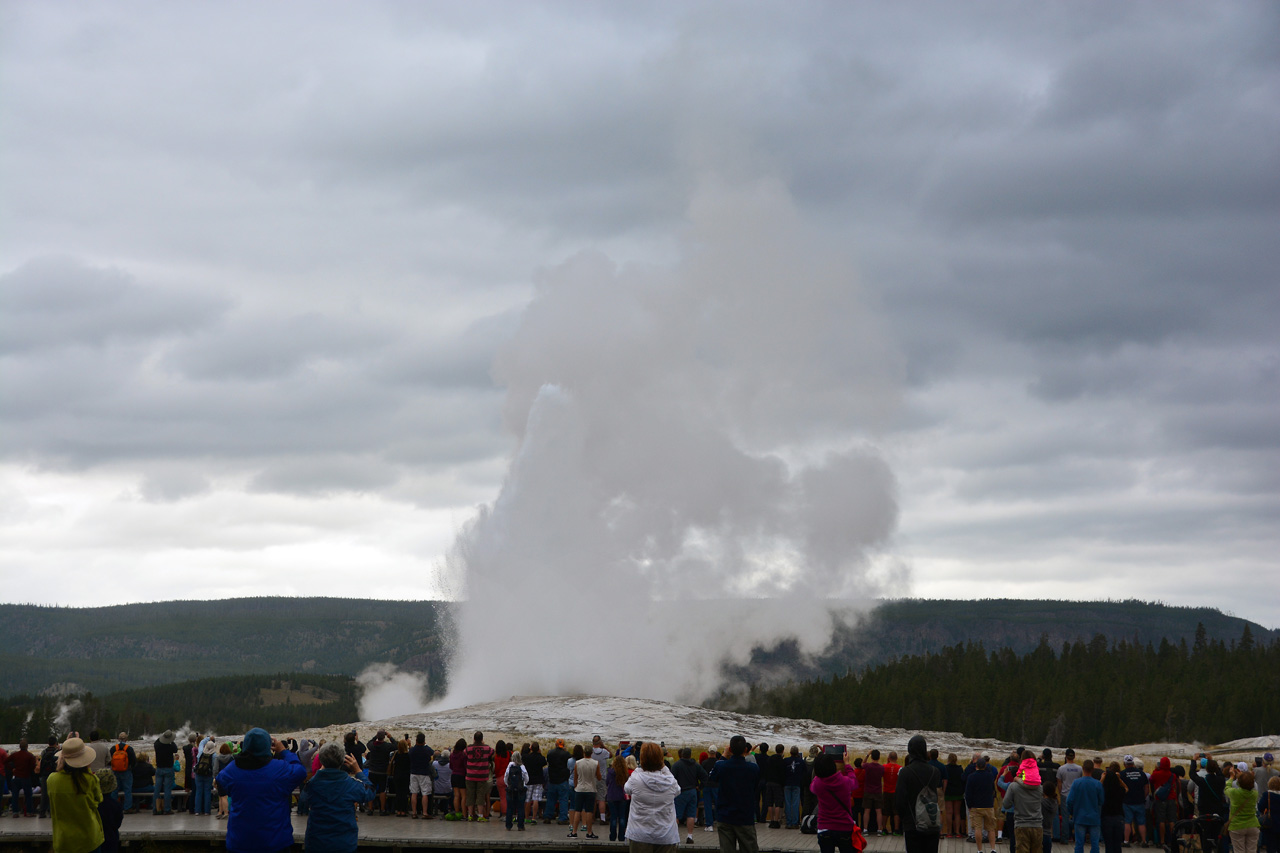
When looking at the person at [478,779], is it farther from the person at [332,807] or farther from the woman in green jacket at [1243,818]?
the woman in green jacket at [1243,818]

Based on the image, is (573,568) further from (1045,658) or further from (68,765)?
(1045,658)

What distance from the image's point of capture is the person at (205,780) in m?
23.2

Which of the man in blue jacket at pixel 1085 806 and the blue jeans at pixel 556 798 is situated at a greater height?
the man in blue jacket at pixel 1085 806

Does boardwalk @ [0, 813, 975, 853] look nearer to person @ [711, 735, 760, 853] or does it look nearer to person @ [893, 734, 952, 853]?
person @ [711, 735, 760, 853]

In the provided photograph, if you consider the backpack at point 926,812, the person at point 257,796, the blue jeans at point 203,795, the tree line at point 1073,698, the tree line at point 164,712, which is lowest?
the tree line at point 164,712

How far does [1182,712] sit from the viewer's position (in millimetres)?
108062

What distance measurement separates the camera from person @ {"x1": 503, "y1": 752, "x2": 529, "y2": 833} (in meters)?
22.0

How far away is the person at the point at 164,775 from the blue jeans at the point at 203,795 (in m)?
0.52

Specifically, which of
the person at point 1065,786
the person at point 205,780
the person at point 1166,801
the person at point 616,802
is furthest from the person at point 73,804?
the person at point 1166,801

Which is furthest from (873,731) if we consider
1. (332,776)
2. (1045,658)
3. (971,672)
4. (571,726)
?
(1045,658)

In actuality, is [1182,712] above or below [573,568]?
below

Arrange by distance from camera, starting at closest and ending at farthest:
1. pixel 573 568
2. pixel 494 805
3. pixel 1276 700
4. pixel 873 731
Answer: pixel 494 805 → pixel 873 731 → pixel 573 568 → pixel 1276 700

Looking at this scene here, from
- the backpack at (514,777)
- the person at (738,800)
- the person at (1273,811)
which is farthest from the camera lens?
the backpack at (514,777)

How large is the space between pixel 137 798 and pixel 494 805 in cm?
723
